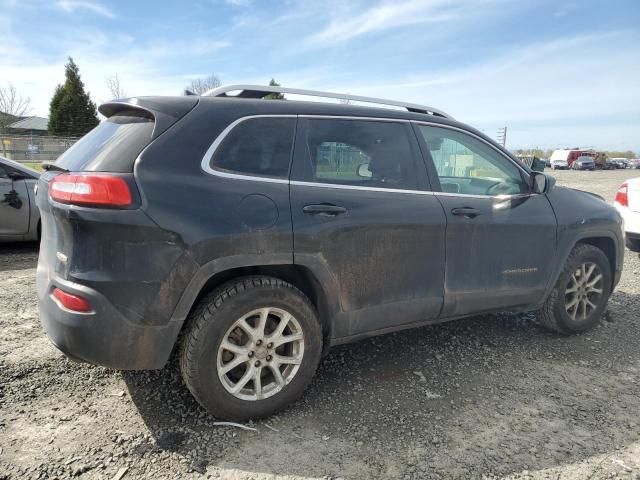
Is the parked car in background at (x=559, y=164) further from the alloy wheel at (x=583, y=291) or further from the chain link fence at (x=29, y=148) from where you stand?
the alloy wheel at (x=583, y=291)

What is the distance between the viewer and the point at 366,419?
2809mm

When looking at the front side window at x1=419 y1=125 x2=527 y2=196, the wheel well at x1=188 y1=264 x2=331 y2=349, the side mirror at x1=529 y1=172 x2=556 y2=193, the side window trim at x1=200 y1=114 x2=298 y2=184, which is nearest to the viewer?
the side window trim at x1=200 y1=114 x2=298 y2=184

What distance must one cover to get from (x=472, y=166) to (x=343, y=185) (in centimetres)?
131

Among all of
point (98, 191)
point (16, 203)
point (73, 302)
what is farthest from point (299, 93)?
point (16, 203)

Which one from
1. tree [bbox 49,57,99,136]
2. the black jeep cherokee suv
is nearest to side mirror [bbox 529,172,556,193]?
the black jeep cherokee suv

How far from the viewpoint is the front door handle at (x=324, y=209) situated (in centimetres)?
270

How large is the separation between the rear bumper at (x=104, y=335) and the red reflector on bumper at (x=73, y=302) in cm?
2

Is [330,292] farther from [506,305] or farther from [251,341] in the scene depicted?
[506,305]

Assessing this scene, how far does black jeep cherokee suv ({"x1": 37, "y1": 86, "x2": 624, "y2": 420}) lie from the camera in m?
2.35

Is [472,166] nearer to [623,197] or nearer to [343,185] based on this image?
[343,185]

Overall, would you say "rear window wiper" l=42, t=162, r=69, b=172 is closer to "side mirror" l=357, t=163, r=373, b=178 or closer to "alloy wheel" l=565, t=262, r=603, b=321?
"side mirror" l=357, t=163, r=373, b=178

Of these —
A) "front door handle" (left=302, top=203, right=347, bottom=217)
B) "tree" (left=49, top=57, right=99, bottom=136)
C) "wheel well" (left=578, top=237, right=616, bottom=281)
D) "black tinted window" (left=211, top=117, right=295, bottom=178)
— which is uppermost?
"tree" (left=49, top=57, right=99, bottom=136)

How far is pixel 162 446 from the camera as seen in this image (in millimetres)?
2492

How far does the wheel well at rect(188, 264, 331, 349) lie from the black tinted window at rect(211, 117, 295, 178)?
548 millimetres
